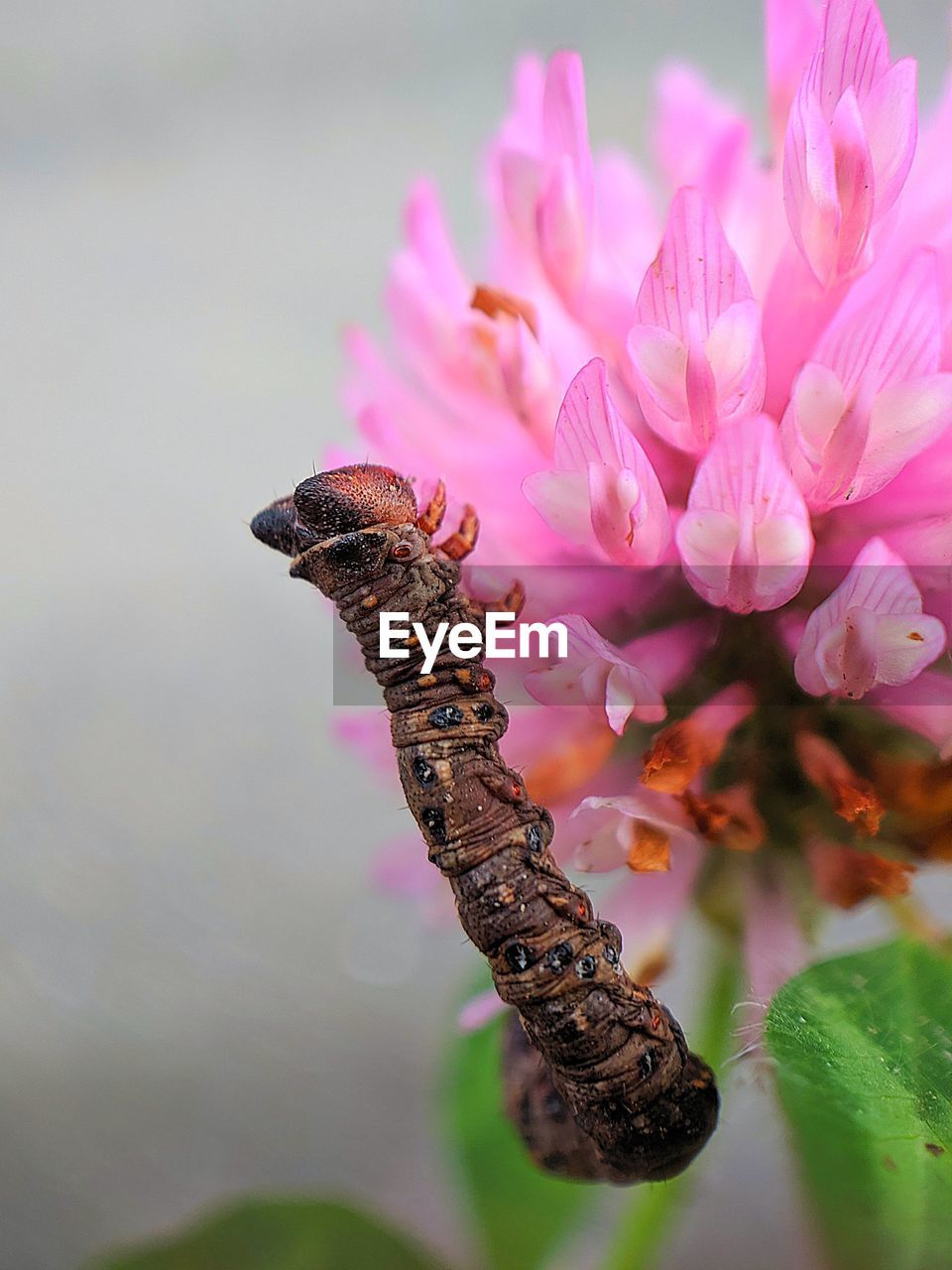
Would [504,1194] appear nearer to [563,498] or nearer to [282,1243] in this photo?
[282,1243]

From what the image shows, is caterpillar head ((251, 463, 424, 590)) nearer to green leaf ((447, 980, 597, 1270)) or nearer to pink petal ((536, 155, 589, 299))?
pink petal ((536, 155, 589, 299))

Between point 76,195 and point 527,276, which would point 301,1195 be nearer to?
point 527,276

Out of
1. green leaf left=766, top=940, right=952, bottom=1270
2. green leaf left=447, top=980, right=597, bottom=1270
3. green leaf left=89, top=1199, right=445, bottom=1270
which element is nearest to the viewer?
green leaf left=766, top=940, right=952, bottom=1270

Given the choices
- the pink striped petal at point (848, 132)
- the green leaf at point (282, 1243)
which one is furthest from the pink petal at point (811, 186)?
the green leaf at point (282, 1243)

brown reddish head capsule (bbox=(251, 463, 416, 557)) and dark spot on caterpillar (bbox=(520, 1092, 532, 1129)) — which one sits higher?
brown reddish head capsule (bbox=(251, 463, 416, 557))

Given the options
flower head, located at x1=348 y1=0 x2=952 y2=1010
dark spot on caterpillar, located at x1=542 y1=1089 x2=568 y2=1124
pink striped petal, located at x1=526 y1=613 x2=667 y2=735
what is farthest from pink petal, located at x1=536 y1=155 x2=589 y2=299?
dark spot on caterpillar, located at x1=542 y1=1089 x2=568 y2=1124

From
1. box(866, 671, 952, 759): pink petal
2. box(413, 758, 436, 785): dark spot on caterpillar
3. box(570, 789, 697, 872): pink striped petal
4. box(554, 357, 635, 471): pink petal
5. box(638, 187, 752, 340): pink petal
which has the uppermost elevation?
box(638, 187, 752, 340): pink petal

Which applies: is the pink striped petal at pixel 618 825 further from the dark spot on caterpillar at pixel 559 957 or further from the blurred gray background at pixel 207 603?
the blurred gray background at pixel 207 603

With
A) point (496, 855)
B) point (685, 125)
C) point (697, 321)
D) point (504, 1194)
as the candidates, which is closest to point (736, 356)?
point (697, 321)

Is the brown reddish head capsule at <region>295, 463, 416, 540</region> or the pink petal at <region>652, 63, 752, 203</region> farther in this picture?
the pink petal at <region>652, 63, 752, 203</region>
